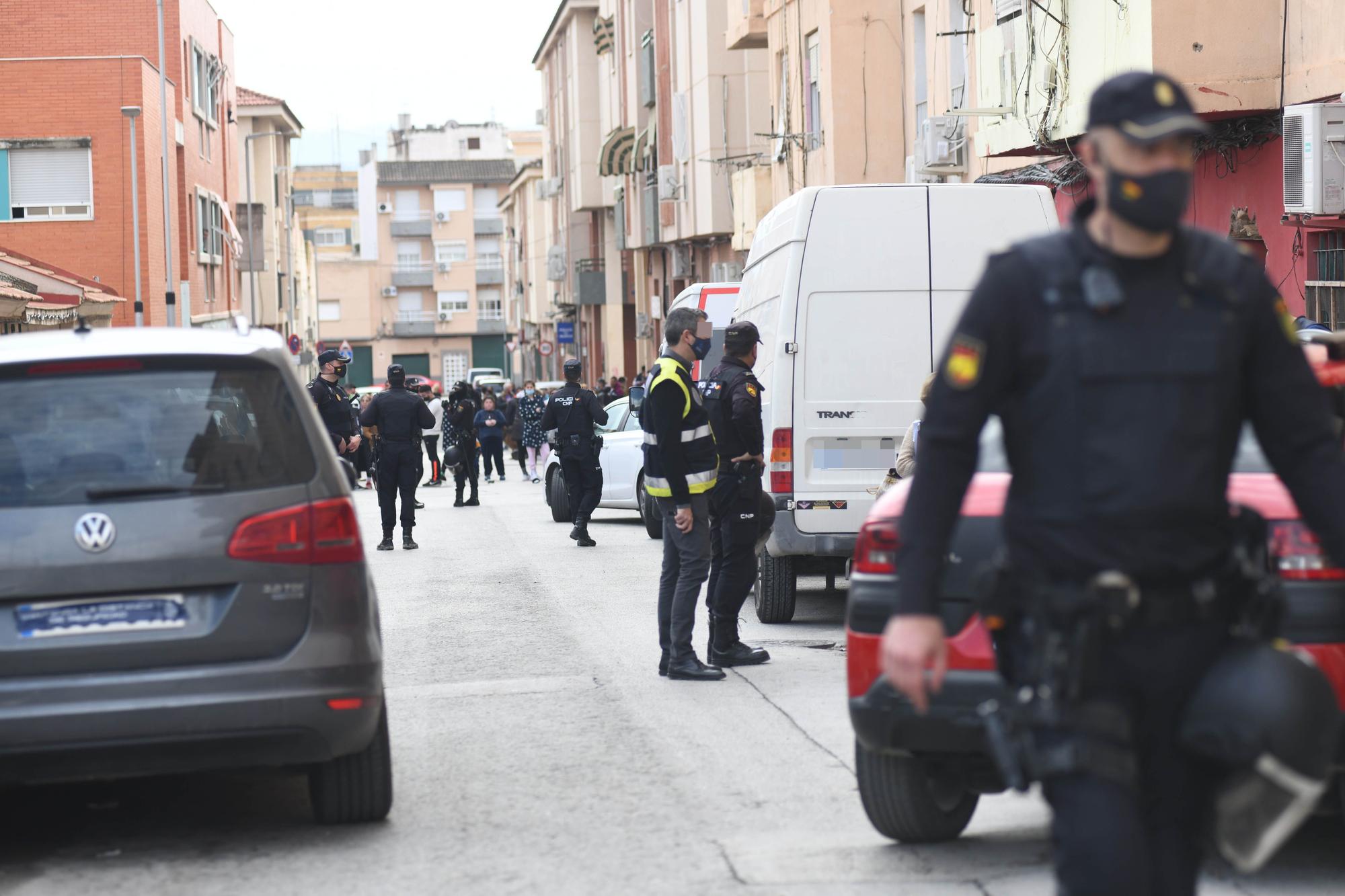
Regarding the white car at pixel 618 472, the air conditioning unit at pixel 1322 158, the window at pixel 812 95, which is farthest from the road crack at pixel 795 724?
the window at pixel 812 95

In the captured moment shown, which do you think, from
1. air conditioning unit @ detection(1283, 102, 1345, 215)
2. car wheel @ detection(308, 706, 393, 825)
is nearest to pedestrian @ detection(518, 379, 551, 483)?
air conditioning unit @ detection(1283, 102, 1345, 215)

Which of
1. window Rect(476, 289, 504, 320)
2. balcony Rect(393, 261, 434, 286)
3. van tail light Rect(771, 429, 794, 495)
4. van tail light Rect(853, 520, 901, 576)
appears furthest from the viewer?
window Rect(476, 289, 504, 320)

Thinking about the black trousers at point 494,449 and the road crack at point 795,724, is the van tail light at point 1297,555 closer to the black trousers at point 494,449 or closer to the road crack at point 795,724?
the road crack at point 795,724

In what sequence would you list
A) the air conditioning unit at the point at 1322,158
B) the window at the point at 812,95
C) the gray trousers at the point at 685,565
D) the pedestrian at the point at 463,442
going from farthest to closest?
the window at the point at 812,95
the pedestrian at the point at 463,442
the air conditioning unit at the point at 1322,158
the gray trousers at the point at 685,565

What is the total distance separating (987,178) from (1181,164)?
57.0 ft

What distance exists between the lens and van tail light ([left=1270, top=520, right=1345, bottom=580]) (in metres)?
5.04

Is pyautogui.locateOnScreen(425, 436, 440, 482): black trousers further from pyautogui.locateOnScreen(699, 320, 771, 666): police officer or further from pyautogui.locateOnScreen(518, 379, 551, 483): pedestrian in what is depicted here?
pyautogui.locateOnScreen(699, 320, 771, 666): police officer

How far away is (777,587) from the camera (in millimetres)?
11586

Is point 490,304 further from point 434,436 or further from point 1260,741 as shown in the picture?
point 1260,741

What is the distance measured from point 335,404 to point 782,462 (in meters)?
6.98

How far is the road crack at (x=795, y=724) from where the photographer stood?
23.6 ft

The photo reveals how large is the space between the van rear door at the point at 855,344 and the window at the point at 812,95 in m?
17.7

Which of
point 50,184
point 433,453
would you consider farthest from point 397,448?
point 50,184

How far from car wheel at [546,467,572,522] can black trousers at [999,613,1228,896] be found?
18.2 metres
